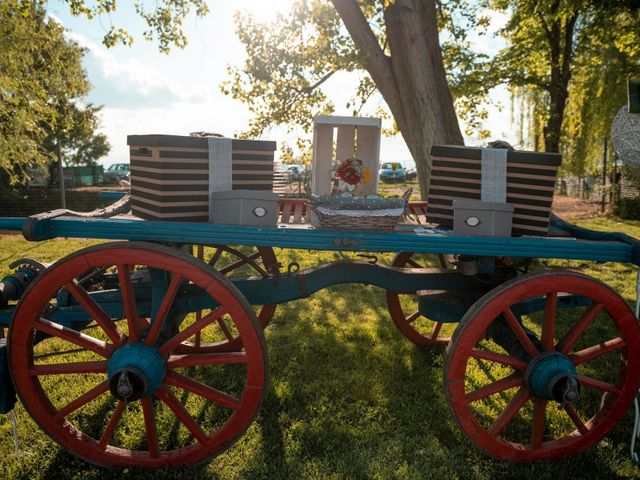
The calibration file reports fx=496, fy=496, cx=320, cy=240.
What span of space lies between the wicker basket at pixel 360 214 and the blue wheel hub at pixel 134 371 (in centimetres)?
98

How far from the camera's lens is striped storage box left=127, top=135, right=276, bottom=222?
7.43 ft

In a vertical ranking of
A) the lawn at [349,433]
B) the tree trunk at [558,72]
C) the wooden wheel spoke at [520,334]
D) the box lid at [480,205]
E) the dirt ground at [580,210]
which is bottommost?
the lawn at [349,433]

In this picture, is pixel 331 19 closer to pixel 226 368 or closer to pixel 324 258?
pixel 324 258

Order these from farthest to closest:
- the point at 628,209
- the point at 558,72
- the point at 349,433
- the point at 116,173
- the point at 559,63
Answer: the point at 116,173 → the point at 628,209 → the point at 559,63 → the point at 558,72 → the point at 349,433

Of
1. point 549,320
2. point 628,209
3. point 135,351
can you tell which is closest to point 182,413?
point 135,351

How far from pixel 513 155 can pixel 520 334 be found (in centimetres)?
85

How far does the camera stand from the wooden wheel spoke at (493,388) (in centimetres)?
229

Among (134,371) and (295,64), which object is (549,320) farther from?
(295,64)

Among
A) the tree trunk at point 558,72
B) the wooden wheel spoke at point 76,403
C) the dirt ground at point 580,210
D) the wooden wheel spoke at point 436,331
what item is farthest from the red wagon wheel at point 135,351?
the dirt ground at point 580,210

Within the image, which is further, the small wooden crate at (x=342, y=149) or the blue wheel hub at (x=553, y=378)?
the small wooden crate at (x=342, y=149)

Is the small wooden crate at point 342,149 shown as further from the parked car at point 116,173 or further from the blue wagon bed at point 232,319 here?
the parked car at point 116,173

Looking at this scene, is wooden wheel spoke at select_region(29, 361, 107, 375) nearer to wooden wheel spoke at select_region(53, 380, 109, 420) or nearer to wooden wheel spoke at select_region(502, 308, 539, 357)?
wooden wheel spoke at select_region(53, 380, 109, 420)

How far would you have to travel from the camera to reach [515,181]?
2.39 m

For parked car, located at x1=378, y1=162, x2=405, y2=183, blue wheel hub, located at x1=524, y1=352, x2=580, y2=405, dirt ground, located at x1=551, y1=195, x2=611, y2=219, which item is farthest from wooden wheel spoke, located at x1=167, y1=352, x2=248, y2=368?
parked car, located at x1=378, y1=162, x2=405, y2=183
